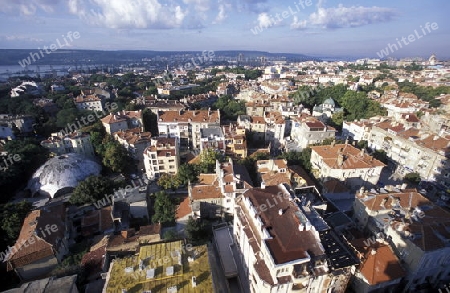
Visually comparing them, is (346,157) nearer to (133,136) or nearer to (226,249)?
(226,249)

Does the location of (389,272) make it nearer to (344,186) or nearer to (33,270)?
(344,186)

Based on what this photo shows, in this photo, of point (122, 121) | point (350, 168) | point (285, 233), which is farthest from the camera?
point (122, 121)

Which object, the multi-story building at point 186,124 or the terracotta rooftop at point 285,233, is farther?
the multi-story building at point 186,124

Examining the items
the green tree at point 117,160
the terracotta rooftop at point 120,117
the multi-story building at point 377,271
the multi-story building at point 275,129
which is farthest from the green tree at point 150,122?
the multi-story building at point 377,271

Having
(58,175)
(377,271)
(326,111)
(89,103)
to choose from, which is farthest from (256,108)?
(89,103)

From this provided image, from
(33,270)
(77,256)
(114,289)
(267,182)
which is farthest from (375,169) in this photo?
(33,270)

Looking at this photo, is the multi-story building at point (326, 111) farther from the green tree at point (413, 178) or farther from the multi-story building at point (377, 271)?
the multi-story building at point (377, 271)

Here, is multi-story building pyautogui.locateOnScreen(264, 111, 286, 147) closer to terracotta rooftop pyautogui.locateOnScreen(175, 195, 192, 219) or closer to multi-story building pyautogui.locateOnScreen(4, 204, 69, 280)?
terracotta rooftop pyautogui.locateOnScreen(175, 195, 192, 219)
